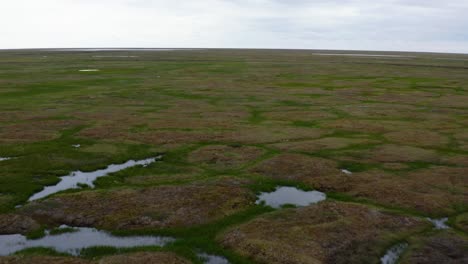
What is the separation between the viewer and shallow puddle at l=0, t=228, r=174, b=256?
15.6 metres

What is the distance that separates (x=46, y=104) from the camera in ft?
160

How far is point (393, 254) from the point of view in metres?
15.7

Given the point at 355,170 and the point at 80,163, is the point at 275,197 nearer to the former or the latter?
the point at 355,170

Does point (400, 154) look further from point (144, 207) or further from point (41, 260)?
point (41, 260)

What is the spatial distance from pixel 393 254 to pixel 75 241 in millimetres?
11729

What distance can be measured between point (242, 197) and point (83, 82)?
6047 cm

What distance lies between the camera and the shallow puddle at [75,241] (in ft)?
51.1

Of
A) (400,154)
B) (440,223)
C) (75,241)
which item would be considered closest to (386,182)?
(440,223)

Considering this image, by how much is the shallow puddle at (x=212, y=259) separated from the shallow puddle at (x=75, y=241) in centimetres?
173

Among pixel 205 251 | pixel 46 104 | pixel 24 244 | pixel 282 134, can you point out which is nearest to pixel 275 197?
pixel 205 251

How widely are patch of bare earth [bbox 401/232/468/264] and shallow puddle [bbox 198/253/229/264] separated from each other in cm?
624

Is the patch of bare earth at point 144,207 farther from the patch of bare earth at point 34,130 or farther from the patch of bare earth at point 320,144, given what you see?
the patch of bare earth at point 34,130

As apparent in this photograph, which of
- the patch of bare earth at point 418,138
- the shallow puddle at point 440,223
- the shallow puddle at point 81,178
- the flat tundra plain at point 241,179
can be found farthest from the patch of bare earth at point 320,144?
the shallow puddle at point 440,223

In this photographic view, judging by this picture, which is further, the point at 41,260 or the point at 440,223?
the point at 440,223
